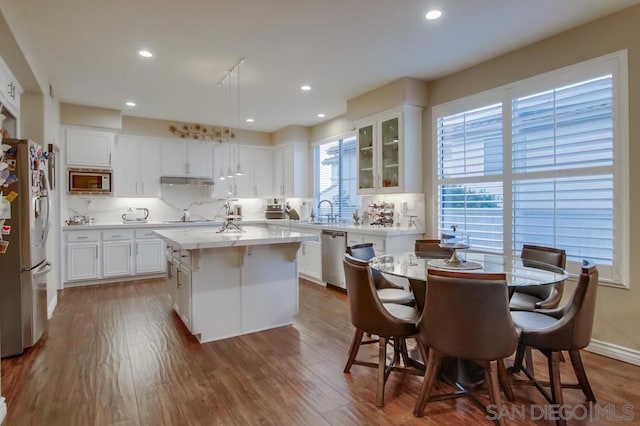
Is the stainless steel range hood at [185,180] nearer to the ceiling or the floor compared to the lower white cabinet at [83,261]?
nearer to the ceiling

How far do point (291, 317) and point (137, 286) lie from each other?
300 cm

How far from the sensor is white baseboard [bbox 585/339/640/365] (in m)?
2.81

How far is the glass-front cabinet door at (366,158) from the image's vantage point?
500cm

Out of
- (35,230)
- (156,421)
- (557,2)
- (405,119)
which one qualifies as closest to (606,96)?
(557,2)

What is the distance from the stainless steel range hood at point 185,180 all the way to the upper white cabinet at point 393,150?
3.13 metres

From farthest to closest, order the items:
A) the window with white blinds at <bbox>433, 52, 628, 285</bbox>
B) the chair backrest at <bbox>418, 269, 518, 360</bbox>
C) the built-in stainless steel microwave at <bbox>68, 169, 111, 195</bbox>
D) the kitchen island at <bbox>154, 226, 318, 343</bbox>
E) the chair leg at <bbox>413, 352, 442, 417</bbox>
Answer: the built-in stainless steel microwave at <bbox>68, 169, 111, 195</bbox>, the kitchen island at <bbox>154, 226, 318, 343</bbox>, the window with white blinds at <bbox>433, 52, 628, 285</bbox>, the chair leg at <bbox>413, 352, 442, 417</bbox>, the chair backrest at <bbox>418, 269, 518, 360</bbox>

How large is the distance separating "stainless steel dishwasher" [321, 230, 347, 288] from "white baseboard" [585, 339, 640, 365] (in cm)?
277

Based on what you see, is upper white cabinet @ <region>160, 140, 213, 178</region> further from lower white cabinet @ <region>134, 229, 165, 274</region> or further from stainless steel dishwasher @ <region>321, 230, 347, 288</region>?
stainless steel dishwasher @ <region>321, 230, 347, 288</region>

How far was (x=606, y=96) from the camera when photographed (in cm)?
296

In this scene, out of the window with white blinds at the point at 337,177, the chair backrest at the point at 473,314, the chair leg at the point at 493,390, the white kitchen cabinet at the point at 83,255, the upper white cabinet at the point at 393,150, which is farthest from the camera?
the window with white blinds at the point at 337,177

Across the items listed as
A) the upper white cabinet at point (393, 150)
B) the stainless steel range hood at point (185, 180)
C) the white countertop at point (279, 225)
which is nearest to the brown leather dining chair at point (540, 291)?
the white countertop at point (279, 225)

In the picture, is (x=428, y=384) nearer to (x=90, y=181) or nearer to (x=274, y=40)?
(x=274, y=40)

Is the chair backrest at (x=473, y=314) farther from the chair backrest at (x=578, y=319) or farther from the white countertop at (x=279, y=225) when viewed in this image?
the white countertop at (x=279, y=225)

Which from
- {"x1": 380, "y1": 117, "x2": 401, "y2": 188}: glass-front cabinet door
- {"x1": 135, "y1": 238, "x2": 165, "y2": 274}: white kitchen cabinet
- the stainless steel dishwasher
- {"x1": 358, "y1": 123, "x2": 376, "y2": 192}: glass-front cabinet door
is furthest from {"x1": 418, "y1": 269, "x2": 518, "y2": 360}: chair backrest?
{"x1": 135, "y1": 238, "x2": 165, "y2": 274}: white kitchen cabinet
